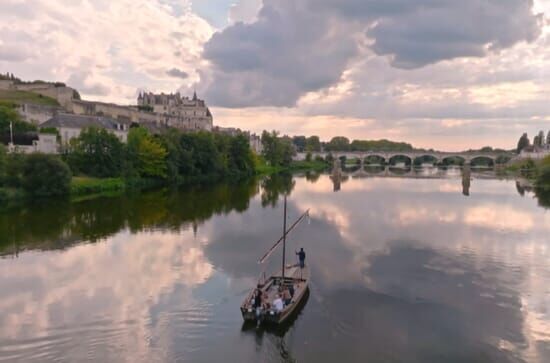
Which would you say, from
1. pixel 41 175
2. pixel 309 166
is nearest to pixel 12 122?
pixel 41 175

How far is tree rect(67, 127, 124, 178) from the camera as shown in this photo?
48719mm

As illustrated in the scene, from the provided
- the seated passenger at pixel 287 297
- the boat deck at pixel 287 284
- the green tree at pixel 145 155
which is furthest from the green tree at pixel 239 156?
the seated passenger at pixel 287 297

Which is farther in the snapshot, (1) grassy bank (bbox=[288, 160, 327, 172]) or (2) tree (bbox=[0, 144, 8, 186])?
(1) grassy bank (bbox=[288, 160, 327, 172])

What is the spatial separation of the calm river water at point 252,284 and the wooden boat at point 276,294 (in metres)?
0.41

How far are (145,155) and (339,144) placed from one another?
12010cm

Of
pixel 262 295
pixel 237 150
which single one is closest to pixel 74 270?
pixel 262 295

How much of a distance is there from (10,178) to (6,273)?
932 inches

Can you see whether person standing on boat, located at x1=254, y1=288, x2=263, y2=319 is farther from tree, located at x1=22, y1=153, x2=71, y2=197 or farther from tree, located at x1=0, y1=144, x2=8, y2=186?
tree, located at x1=0, y1=144, x2=8, y2=186

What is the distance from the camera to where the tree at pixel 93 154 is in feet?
160

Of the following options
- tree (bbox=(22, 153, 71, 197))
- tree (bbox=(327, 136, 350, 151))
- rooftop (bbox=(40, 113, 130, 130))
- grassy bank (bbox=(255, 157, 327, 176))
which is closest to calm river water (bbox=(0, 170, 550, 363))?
tree (bbox=(22, 153, 71, 197))

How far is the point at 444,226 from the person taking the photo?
3009 cm

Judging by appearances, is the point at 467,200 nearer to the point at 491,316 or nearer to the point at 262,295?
the point at 491,316

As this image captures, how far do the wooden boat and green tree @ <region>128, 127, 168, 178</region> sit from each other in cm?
3949

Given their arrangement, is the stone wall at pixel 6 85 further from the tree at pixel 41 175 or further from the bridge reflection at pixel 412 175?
the bridge reflection at pixel 412 175
